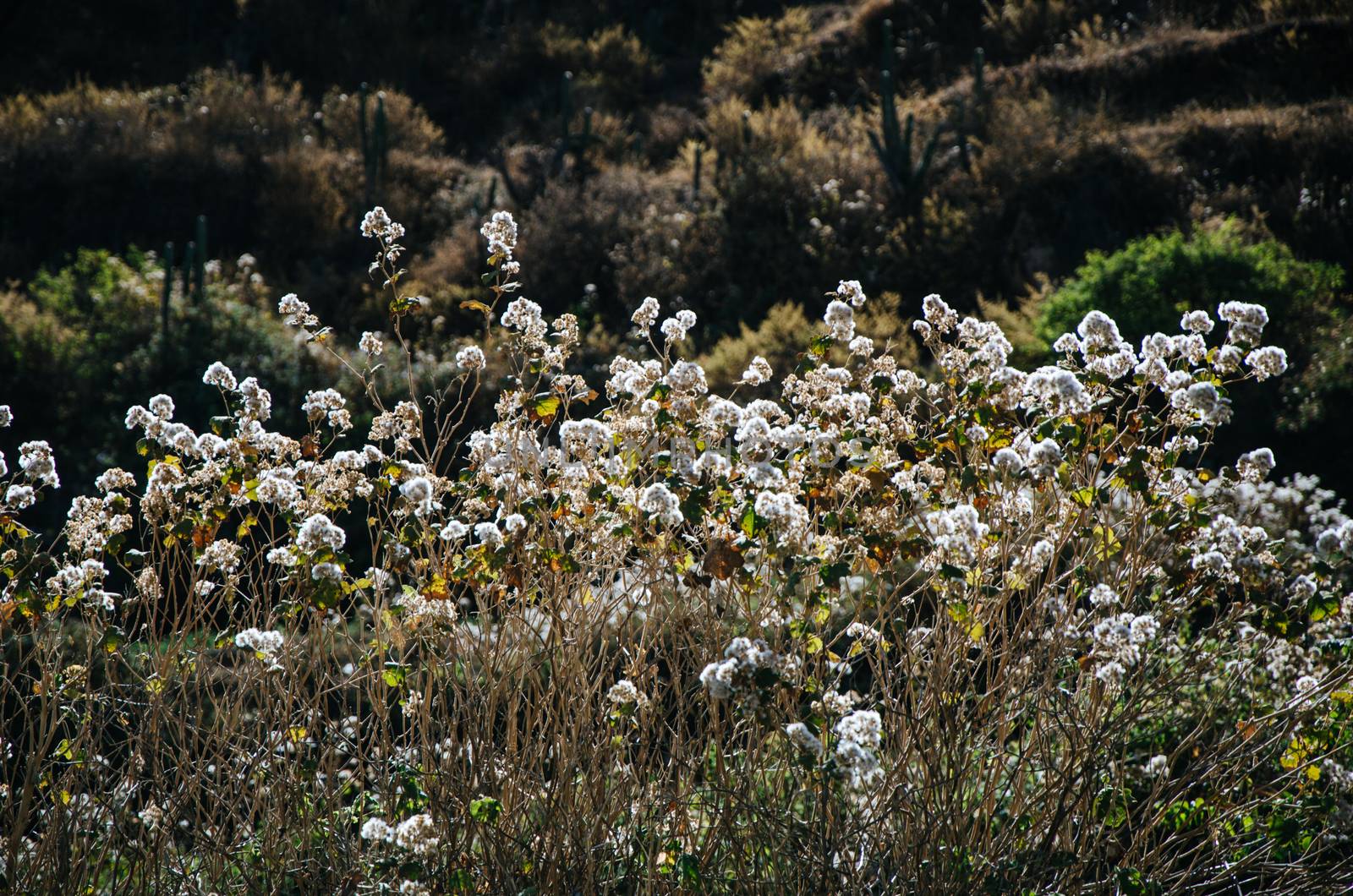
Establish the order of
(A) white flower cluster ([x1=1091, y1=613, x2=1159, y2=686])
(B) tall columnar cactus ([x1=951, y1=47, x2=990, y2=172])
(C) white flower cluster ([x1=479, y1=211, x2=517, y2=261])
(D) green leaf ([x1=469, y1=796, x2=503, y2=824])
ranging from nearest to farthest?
(A) white flower cluster ([x1=1091, y1=613, x2=1159, y2=686]), (D) green leaf ([x1=469, y1=796, x2=503, y2=824]), (C) white flower cluster ([x1=479, y1=211, x2=517, y2=261]), (B) tall columnar cactus ([x1=951, y1=47, x2=990, y2=172])

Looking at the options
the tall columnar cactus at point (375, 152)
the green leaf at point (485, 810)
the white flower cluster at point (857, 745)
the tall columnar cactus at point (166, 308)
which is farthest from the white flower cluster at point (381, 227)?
the tall columnar cactus at point (375, 152)

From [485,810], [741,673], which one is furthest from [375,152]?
[741,673]

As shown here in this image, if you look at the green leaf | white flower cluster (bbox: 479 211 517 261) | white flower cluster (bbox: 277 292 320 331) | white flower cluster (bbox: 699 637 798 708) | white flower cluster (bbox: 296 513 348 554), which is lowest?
the green leaf

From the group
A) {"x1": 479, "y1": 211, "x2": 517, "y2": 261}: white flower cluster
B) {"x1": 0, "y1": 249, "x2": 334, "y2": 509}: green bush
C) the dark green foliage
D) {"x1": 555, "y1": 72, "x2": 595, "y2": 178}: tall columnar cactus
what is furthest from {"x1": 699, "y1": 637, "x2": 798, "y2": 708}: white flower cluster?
A: {"x1": 555, "y1": 72, "x2": 595, "y2": 178}: tall columnar cactus

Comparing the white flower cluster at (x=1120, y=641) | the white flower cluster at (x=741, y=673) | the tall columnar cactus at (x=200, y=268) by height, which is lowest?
the tall columnar cactus at (x=200, y=268)

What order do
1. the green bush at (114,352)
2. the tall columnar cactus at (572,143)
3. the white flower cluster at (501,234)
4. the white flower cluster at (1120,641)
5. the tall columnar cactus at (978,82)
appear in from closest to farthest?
the white flower cluster at (1120,641), the white flower cluster at (501,234), the green bush at (114,352), the tall columnar cactus at (978,82), the tall columnar cactus at (572,143)

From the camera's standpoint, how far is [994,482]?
2.84 meters

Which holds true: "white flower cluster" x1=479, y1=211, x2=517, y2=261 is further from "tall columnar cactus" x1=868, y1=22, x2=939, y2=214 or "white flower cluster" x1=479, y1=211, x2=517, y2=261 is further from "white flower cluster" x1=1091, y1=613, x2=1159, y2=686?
"tall columnar cactus" x1=868, y1=22, x2=939, y2=214

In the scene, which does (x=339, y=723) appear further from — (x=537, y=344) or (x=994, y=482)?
(x=994, y=482)

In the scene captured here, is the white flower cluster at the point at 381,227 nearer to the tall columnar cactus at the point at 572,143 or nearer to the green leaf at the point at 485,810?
the green leaf at the point at 485,810

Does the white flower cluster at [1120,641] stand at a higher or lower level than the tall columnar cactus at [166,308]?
higher

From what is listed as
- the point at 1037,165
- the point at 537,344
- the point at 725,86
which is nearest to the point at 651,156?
the point at 725,86

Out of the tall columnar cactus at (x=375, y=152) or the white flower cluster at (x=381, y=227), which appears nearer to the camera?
the white flower cluster at (x=381, y=227)

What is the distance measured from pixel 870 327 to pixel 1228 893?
7.05m
